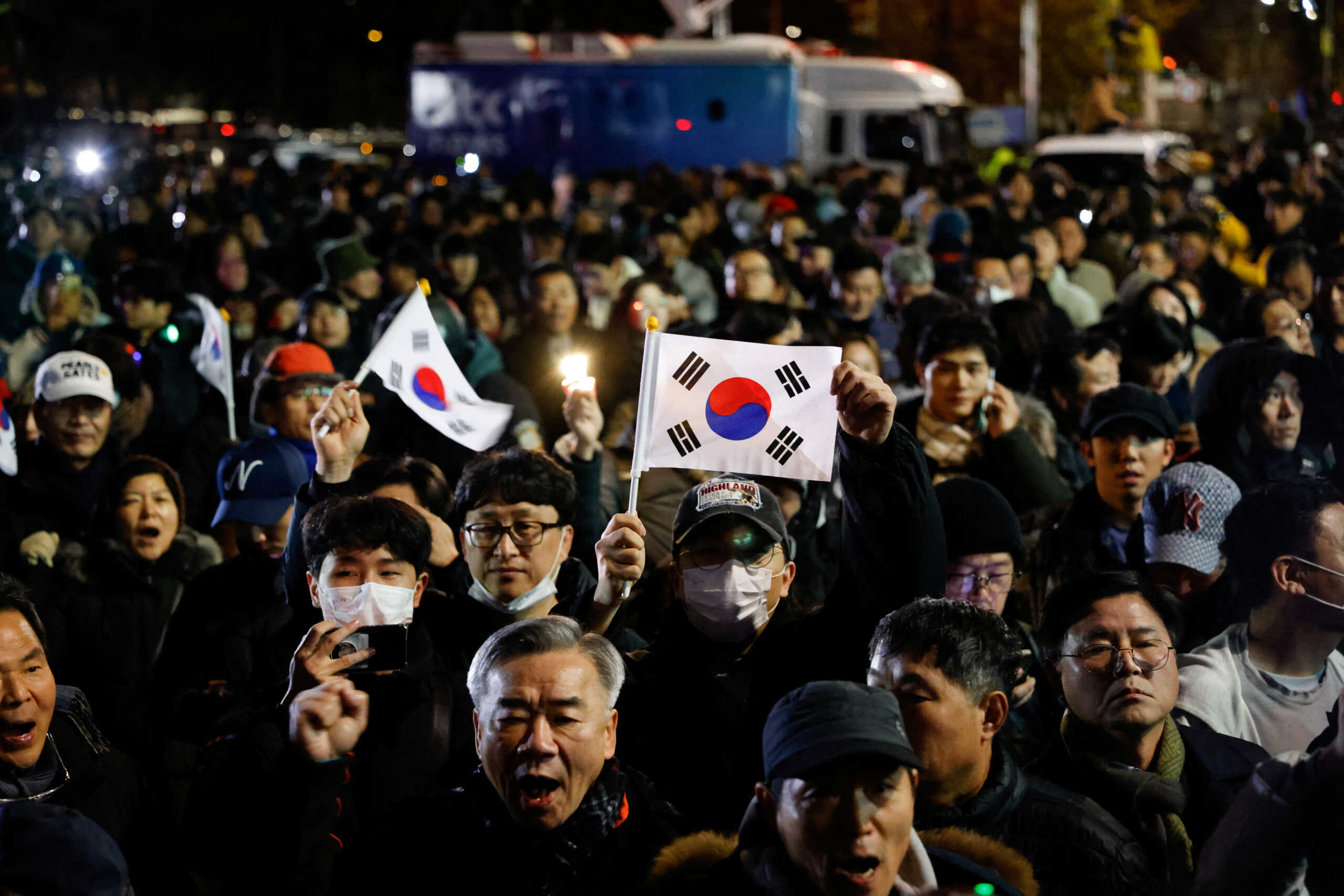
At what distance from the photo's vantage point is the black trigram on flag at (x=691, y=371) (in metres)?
4.09

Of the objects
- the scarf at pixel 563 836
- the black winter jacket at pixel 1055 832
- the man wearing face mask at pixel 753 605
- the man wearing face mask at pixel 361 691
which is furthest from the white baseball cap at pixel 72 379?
the black winter jacket at pixel 1055 832

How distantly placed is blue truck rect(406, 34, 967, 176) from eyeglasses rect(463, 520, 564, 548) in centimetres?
1937

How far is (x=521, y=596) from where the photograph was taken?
4660 mm

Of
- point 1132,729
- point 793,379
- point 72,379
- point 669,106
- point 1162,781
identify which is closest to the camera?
point 1162,781

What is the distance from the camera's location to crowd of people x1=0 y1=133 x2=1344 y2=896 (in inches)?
131

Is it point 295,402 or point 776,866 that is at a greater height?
point 295,402

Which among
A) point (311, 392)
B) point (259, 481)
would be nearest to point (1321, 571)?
point (259, 481)

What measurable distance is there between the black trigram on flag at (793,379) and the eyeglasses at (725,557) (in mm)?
463

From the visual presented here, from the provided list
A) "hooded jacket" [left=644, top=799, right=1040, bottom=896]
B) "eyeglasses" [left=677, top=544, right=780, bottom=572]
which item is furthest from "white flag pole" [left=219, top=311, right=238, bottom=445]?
"hooded jacket" [left=644, top=799, right=1040, bottom=896]

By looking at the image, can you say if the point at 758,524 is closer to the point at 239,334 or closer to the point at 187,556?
the point at 187,556

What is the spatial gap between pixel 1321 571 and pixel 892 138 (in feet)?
68.2

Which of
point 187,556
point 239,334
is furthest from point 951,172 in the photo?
point 187,556

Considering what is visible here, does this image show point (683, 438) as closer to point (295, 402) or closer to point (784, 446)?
point (784, 446)

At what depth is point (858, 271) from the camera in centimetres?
913
